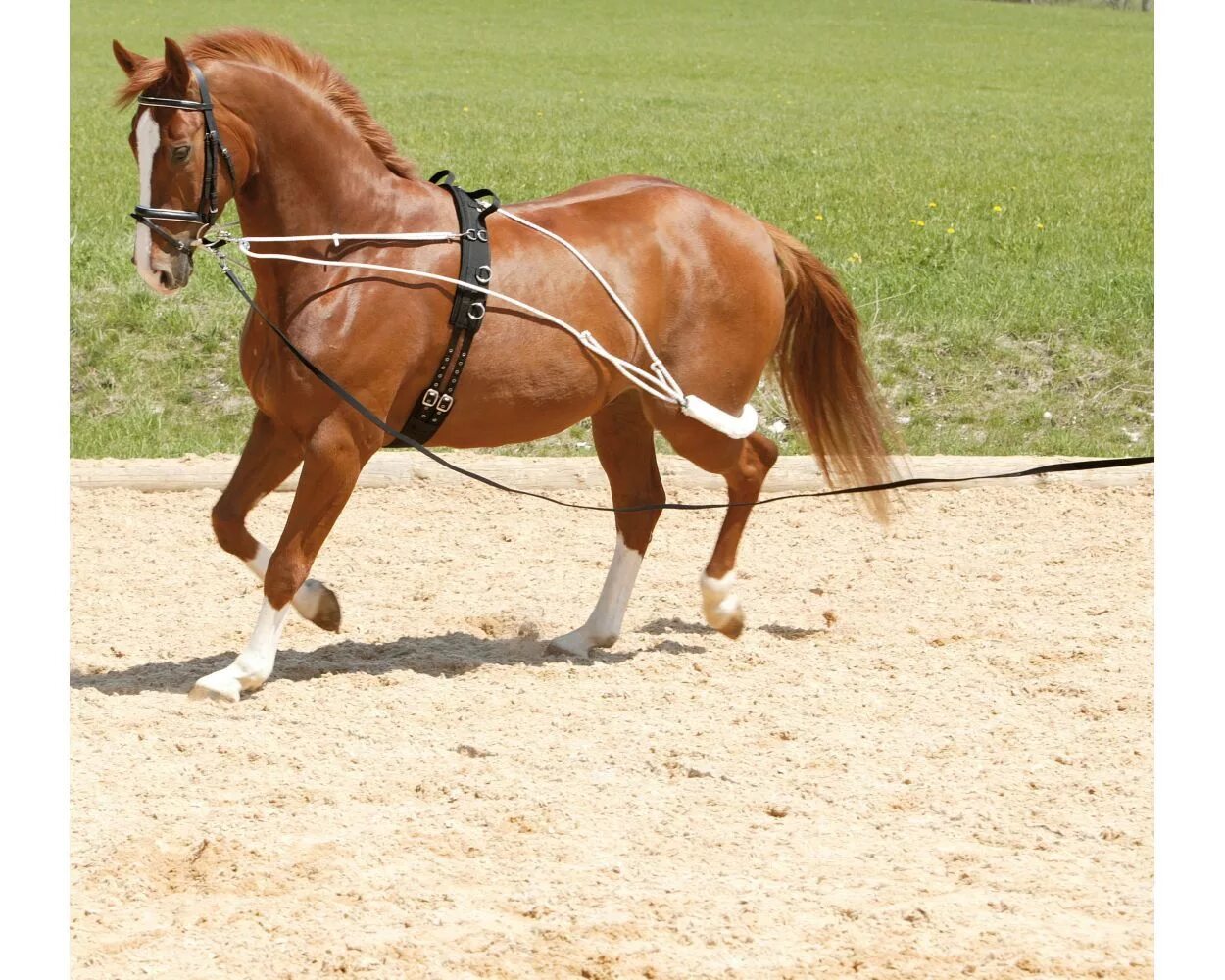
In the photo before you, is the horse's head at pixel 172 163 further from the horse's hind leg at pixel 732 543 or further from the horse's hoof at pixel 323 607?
the horse's hind leg at pixel 732 543

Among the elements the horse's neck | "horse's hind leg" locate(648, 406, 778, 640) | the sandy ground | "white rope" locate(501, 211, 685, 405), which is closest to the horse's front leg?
the sandy ground

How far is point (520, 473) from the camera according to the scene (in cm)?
764

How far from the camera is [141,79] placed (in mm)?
4578

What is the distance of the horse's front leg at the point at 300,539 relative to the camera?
4930mm

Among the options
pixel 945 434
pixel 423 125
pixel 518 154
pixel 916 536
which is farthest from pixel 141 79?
pixel 423 125

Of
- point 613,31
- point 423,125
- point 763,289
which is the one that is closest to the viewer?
point 763,289

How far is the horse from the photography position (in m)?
4.74

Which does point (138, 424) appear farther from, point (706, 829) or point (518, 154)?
point (518, 154)

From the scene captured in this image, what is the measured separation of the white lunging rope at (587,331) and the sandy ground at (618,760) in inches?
34.2

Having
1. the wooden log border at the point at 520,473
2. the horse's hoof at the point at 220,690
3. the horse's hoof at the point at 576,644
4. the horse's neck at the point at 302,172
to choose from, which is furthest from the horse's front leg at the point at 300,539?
the wooden log border at the point at 520,473

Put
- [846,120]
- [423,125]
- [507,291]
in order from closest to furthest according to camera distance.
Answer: [507,291] → [423,125] → [846,120]

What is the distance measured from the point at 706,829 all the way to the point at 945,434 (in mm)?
5064

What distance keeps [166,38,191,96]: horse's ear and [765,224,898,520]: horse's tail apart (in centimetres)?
233

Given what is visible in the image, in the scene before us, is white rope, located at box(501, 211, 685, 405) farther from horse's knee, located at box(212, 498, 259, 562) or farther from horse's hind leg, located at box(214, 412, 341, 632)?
horse's knee, located at box(212, 498, 259, 562)
